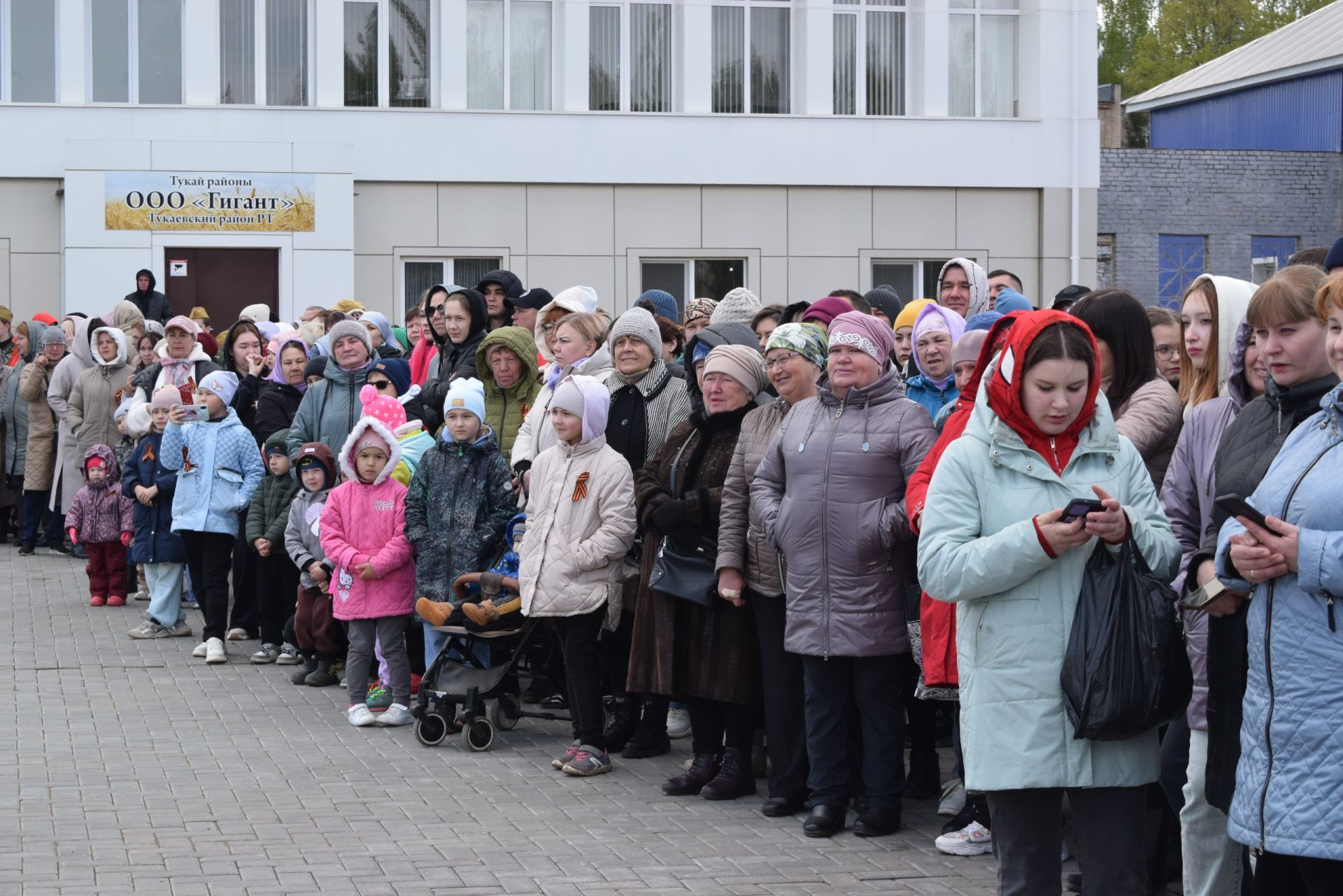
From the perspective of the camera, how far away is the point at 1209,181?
3234 centimetres

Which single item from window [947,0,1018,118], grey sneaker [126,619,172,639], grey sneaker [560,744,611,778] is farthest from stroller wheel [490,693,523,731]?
window [947,0,1018,118]

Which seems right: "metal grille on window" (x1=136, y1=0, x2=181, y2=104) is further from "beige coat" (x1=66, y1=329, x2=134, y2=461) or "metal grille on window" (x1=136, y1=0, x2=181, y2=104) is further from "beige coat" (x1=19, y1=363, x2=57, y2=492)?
"beige coat" (x1=66, y1=329, x2=134, y2=461)

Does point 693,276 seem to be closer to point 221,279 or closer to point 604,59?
point 604,59

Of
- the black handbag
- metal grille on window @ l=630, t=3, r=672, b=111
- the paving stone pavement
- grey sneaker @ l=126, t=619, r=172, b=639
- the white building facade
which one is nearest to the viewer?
the paving stone pavement

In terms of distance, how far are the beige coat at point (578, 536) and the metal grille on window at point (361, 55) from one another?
16.8 metres

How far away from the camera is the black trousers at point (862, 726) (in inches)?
271

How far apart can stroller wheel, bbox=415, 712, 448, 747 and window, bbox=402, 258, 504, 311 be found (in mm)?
16093

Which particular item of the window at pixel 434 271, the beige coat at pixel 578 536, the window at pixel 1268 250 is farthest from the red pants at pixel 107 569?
the window at pixel 1268 250

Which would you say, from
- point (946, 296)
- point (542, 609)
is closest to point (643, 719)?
point (542, 609)

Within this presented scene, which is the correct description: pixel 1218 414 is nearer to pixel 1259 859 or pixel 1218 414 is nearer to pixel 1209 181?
pixel 1259 859

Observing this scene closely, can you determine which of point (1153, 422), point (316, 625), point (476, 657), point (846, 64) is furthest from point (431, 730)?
point (846, 64)

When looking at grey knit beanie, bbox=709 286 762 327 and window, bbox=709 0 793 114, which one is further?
window, bbox=709 0 793 114

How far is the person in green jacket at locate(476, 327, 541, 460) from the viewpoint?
32.6 ft

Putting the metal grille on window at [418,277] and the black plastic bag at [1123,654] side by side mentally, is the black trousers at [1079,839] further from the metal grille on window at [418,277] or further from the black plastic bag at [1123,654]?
the metal grille on window at [418,277]
